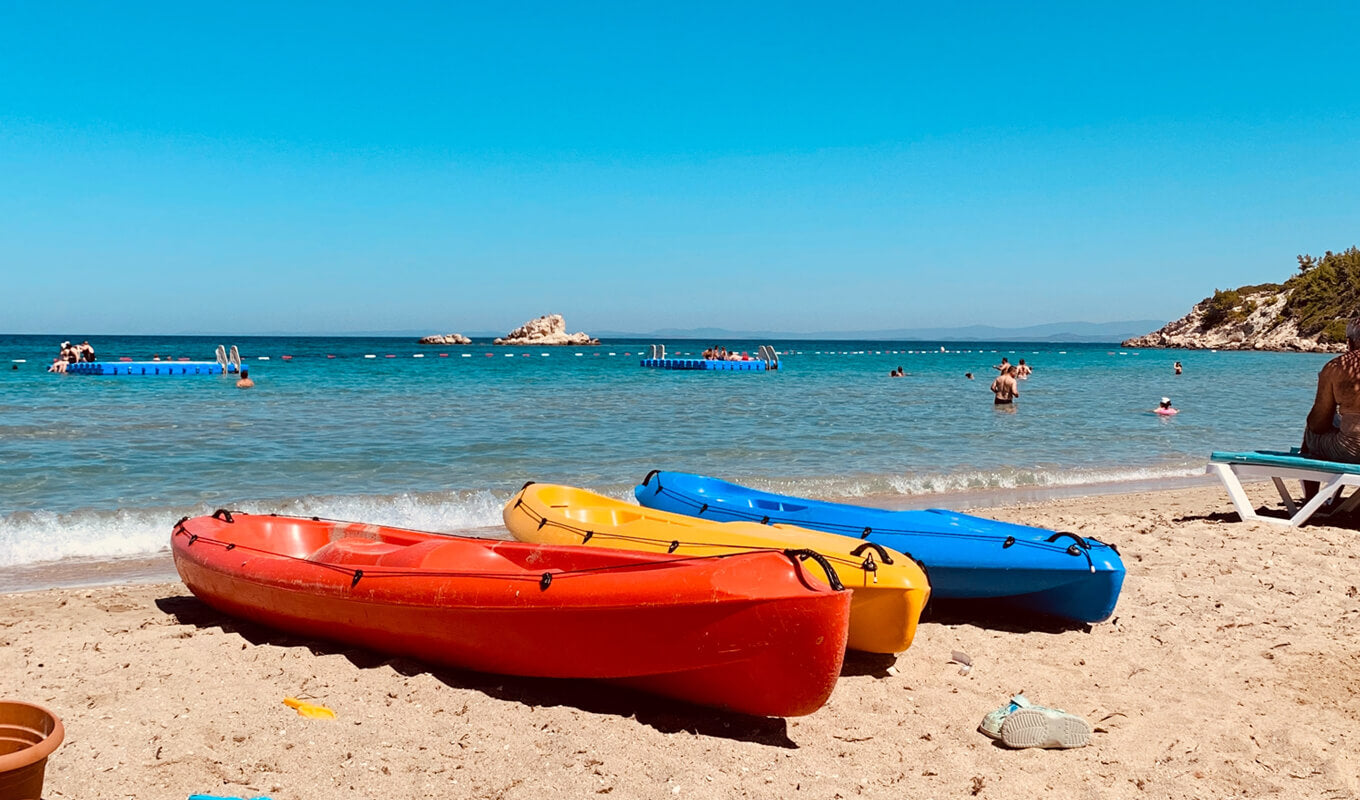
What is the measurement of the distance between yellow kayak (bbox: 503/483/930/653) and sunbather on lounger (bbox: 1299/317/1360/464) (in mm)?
4884

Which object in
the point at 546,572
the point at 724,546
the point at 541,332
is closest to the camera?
the point at 546,572

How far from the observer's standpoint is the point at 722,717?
4.08 m

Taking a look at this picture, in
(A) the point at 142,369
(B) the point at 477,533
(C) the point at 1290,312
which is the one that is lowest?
(B) the point at 477,533

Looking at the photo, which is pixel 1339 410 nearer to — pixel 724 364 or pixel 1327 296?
pixel 724 364

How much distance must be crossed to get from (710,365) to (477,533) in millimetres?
36251

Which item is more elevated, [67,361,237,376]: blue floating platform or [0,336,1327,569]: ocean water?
[67,361,237,376]: blue floating platform

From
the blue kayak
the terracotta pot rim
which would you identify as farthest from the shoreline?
the terracotta pot rim

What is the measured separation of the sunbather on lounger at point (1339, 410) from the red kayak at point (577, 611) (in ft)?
19.3

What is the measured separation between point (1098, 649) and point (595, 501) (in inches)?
138

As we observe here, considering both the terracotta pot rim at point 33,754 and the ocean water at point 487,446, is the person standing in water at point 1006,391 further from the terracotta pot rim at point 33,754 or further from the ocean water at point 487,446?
the terracotta pot rim at point 33,754

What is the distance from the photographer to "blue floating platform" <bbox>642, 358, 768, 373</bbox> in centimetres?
4472

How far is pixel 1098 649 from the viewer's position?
503cm

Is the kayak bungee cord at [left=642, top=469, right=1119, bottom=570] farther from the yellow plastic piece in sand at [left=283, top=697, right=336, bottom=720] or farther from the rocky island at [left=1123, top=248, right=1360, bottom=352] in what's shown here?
the rocky island at [left=1123, top=248, right=1360, bottom=352]

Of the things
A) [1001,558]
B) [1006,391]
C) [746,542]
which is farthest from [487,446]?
[1006,391]
